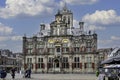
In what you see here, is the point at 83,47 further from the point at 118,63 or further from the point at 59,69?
the point at 118,63

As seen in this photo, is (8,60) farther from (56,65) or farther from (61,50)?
(61,50)

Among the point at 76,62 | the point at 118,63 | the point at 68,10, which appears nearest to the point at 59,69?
the point at 76,62

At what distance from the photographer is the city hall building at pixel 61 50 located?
88.5 meters

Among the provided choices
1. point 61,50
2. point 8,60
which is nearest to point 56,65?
point 61,50

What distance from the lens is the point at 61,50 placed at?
9031 centimetres

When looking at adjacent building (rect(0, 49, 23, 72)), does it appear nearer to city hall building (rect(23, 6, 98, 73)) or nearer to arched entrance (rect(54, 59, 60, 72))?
city hall building (rect(23, 6, 98, 73))

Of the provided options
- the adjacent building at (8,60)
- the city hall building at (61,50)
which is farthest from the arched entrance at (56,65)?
the adjacent building at (8,60)

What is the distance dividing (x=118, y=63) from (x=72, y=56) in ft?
235

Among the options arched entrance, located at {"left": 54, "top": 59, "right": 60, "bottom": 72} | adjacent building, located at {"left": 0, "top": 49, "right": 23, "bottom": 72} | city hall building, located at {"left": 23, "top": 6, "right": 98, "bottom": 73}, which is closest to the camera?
city hall building, located at {"left": 23, "top": 6, "right": 98, "bottom": 73}

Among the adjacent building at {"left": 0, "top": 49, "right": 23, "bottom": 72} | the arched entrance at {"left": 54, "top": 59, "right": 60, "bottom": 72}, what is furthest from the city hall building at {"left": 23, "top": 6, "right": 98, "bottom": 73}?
the adjacent building at {"left": 0, "top": 49, "right": 23, "bottom": 72}

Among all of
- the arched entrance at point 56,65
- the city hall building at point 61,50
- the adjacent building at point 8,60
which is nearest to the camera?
the city hall building at point 61,50

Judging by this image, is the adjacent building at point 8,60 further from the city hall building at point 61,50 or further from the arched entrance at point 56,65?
the arched entrance at point 56,65

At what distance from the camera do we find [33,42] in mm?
93938

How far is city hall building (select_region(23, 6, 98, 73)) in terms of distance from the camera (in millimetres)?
88500
